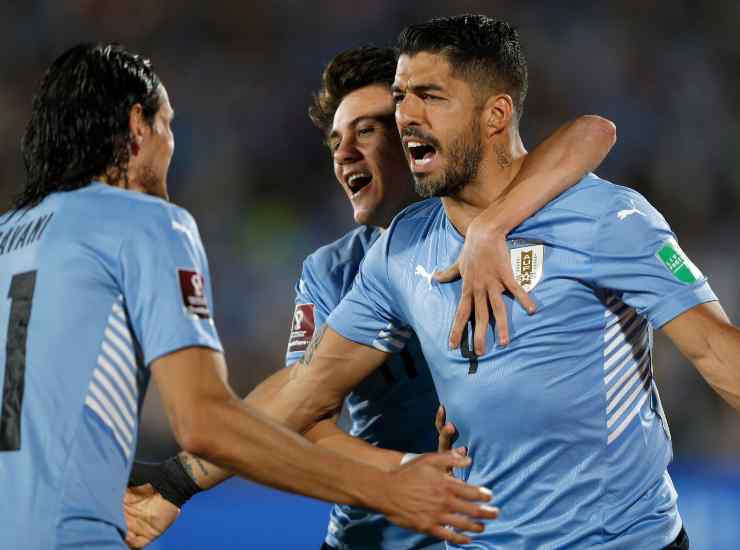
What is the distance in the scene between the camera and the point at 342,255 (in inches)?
171

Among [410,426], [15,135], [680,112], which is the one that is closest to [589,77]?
[680,112]

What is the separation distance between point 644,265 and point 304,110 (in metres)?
7.60

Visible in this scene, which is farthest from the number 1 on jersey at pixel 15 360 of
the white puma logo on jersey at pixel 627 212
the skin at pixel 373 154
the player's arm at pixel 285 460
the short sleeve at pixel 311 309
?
the skin at pixel 373 154

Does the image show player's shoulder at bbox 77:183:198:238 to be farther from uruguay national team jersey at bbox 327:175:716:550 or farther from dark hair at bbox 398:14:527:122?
dark hair at bbox 398:14:527:122

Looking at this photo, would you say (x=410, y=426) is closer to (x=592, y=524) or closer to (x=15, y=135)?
(x=592, y=524)

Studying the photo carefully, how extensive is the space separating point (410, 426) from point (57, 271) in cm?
193

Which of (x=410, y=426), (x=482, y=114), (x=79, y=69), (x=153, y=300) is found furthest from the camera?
(x=410, y=426)

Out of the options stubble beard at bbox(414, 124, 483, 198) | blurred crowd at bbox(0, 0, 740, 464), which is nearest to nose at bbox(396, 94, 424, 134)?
stubble beard at bbox(414, 124, 483, 198)

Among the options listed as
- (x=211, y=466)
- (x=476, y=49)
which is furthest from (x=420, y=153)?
(x=211, y=466)

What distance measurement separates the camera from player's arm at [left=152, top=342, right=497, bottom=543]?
2.39 m

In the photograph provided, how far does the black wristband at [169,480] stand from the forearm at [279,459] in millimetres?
A: 1295

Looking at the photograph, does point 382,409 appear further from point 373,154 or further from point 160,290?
point 160,290

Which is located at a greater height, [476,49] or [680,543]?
[476,49]

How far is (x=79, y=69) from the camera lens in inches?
108
